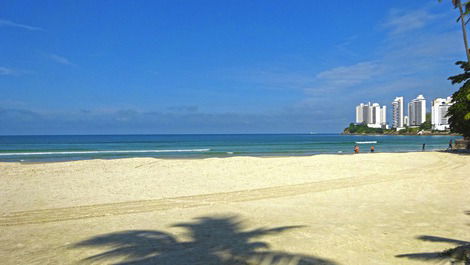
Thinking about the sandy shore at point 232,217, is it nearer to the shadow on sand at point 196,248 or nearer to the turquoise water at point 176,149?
the shadow on sand at point 196,248

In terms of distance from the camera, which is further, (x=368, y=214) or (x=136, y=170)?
(x=136, y=170)

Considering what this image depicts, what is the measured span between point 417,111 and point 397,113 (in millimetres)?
12974

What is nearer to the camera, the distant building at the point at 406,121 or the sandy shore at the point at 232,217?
the sandy shore at the point at 232,217

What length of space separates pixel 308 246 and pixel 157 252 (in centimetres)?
244

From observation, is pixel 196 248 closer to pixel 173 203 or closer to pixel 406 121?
pixel 173 203

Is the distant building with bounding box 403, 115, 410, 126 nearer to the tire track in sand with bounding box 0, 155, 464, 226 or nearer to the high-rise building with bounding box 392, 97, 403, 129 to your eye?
the high-rise building with bounding box 392, 97, 403, 129

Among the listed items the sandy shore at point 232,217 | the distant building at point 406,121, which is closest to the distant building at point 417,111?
the distant building at point 406,121

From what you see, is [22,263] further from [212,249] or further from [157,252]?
[212,249]

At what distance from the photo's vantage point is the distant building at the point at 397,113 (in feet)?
604

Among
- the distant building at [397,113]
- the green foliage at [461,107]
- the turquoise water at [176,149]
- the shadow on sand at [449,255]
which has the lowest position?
the turquoise water at [176,149]

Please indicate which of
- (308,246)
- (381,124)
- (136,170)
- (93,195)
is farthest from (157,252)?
(381,124)

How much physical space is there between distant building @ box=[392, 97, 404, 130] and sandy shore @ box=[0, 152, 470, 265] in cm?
18961

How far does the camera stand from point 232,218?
731 cm

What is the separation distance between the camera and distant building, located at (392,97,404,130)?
18418 cm
